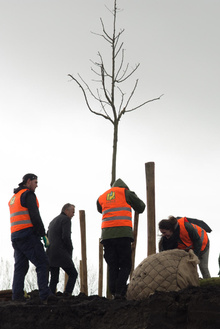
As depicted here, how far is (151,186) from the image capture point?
8594 millimetres

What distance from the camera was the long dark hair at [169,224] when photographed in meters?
8.42

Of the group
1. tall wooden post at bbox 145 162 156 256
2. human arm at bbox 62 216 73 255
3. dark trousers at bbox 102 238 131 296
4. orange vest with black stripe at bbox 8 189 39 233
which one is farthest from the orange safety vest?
human arm at bbox 62 216 73 255

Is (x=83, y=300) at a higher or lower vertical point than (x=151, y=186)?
lower

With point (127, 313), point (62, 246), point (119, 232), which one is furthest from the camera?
point (62, 246)

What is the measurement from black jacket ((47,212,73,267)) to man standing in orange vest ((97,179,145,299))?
1368 mm

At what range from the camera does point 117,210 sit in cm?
830

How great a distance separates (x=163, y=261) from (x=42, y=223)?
186 centimetres

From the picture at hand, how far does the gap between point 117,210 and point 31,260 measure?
141cm

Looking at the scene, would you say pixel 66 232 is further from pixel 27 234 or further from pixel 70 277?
pixel 27 234

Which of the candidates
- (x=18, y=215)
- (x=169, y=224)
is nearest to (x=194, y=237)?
(x=169, y=224)

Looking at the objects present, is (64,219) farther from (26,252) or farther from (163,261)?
(163,261)

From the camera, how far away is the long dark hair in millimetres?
8422

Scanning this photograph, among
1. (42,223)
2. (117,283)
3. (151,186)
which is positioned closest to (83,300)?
(117,283)

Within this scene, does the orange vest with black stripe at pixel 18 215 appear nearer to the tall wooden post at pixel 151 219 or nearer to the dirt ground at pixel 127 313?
the dirt ground at pixel 127 313
